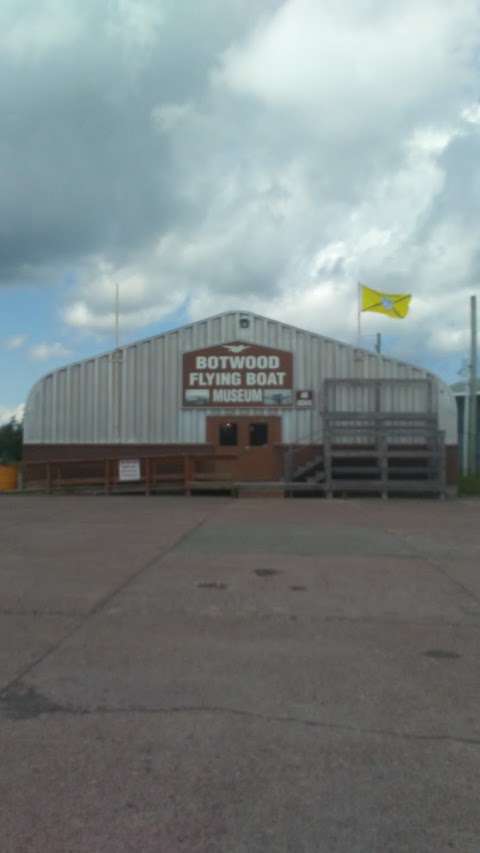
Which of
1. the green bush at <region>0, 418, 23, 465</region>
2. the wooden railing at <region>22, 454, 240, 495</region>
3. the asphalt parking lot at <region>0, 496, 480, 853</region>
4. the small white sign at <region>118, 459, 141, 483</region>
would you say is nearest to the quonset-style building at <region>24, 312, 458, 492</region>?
the wooden railing at <region>22, 454, 240, 495</region>

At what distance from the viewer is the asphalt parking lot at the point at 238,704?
11.3ft

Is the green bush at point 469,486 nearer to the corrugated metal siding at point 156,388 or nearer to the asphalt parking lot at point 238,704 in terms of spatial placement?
the corrugated metal siding at point 156,388

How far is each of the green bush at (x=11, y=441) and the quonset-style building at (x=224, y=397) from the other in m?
31.3

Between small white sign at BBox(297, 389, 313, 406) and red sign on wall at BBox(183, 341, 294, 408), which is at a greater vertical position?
red sign on wall at BBox(183, 341, 294, 408)

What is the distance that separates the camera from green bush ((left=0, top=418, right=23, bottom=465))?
58278 millimetres

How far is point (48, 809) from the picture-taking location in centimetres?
354

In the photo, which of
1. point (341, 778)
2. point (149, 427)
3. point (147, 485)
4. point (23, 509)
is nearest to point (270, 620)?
point (341, 778)

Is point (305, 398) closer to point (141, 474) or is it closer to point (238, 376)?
point (238, 376)

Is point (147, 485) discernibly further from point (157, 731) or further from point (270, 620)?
point (157, 731)

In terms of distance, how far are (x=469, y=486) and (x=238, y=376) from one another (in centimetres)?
880

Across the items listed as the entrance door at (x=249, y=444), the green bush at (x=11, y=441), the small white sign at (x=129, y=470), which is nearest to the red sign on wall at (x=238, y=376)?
the entrance door at (x=249, y=444)

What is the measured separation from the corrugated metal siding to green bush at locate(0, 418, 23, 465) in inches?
1226

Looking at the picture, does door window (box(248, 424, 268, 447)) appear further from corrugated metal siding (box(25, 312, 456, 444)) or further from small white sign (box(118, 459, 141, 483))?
small white sign (box(118, 459, 141, 483))

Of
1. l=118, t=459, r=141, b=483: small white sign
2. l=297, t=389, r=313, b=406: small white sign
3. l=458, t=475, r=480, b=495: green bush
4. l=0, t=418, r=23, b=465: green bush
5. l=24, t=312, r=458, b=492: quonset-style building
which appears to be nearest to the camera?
l=118, t=459, r=141, b=483: small white sign
